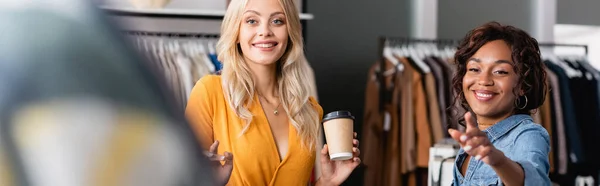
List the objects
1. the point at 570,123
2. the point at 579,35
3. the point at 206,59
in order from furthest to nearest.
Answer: the point at 579,35
the point at 570,123
the point at 206,59

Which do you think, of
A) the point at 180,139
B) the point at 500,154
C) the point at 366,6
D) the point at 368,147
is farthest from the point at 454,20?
the point at 180,139

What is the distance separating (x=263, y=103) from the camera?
1734 millimetres

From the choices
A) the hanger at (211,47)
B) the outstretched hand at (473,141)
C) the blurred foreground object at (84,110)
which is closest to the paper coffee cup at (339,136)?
the outstretched hand at (473,141)

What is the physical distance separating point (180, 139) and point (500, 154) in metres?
0.85

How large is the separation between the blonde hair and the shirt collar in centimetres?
41

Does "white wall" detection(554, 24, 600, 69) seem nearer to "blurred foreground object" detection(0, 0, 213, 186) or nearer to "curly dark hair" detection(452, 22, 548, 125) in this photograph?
"curly dark hair" detection(452, 22, 548, 125)

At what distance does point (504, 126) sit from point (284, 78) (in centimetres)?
53

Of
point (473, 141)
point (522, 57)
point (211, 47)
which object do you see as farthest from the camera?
point (211, 47)

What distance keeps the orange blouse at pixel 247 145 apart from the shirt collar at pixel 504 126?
41cm

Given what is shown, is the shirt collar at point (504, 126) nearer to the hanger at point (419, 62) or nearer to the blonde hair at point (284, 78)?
the blonde hair at point (284, 78)

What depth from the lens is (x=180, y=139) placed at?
375 millimetres

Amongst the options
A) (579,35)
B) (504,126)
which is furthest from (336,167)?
(579,35)

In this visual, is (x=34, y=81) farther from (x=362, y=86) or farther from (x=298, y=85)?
(x=362, y=86)

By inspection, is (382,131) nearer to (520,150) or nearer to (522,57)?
(522,57)
